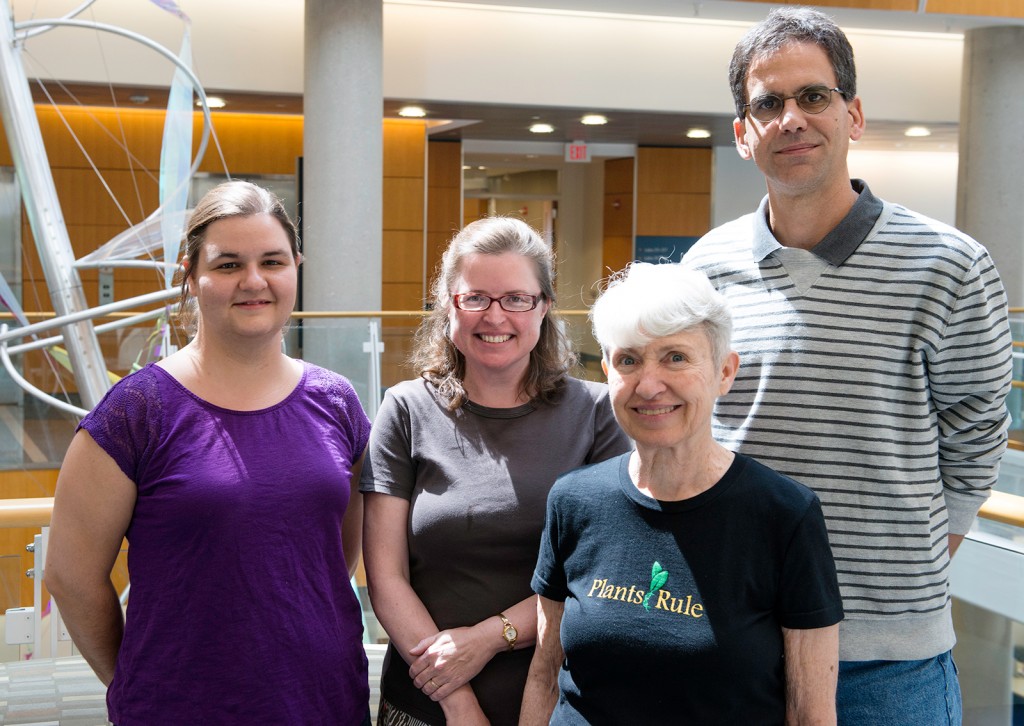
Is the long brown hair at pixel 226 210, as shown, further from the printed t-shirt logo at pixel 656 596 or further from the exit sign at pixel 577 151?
the exit sign at pixel 577 151

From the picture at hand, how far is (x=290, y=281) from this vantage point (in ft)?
5.79

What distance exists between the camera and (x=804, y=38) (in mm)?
1643

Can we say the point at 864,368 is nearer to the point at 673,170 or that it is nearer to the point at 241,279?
the point at 241,279

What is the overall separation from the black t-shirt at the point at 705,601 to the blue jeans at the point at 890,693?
215 mm

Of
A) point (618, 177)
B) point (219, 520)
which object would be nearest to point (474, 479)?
point (219, 520)

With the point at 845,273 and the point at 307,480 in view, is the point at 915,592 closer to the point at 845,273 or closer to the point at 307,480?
the point at 845,273

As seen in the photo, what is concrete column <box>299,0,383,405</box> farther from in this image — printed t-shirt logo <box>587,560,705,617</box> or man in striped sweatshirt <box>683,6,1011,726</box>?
printed t-shirt logo <box>587,560,705,617</box>

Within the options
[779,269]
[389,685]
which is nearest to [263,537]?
[389,685]

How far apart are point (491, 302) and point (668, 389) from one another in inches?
18.7

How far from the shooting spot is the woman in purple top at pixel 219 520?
1641mm

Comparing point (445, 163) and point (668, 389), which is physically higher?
point (445, 163)

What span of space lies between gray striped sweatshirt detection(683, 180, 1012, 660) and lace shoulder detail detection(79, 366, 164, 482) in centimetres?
97

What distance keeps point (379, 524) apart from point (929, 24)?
31.5 ft

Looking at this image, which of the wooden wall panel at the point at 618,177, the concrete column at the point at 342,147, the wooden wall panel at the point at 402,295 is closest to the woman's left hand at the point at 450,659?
the concrete column at the point at 342,147
